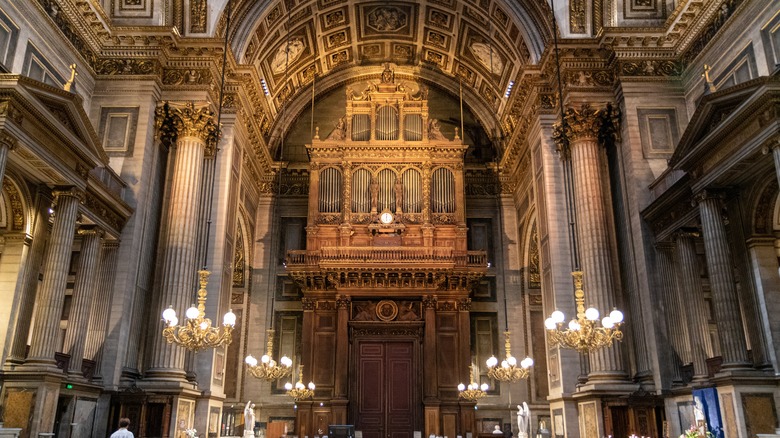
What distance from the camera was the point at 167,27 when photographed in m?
15.8

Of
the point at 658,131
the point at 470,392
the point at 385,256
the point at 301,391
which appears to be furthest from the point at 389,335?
Answer: the point at 658,131

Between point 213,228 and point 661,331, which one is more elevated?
point 213,228

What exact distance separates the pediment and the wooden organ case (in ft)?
30.8

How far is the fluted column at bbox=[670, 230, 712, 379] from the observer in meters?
13.1

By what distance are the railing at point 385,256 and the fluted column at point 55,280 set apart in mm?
8910

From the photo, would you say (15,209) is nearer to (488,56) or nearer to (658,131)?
(658,131)

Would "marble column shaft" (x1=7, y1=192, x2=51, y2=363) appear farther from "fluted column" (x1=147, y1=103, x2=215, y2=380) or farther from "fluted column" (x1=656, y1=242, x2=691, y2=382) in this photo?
"fluted column" (x1=656, y1=242, x2=691, y2=382)

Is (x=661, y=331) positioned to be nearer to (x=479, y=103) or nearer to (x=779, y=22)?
(x=779, y=22)

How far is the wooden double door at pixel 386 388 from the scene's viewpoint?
66.6 ft

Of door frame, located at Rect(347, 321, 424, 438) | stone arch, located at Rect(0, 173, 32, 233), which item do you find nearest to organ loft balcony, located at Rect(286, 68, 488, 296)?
door frame, located at Rect(347, 321, 424, 438)

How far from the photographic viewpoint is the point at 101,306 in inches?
555

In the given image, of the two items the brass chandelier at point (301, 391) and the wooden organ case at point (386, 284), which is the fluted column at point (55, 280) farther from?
the wooden organ case at point (386, 284)

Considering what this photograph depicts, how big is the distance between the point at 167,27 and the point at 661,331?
13.8 meters

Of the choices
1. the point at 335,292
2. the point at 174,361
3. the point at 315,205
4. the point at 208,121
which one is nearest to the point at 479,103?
the point at 315,205
